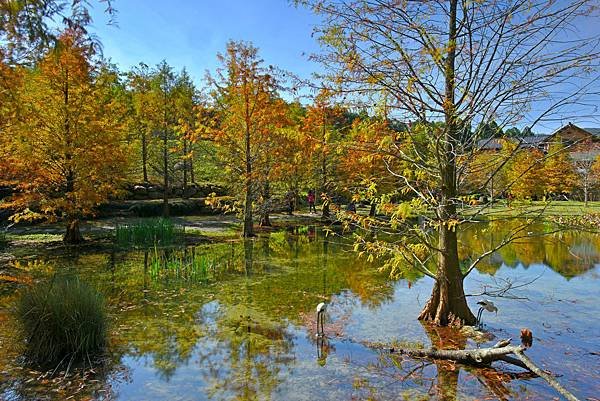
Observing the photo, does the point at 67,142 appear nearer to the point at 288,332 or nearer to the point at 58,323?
the point at 58,323

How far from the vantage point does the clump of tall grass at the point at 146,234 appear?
13.1m

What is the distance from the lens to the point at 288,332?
6.11 metres

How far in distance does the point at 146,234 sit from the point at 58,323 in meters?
8.72

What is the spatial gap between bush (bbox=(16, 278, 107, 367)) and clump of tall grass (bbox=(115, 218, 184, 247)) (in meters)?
8.17

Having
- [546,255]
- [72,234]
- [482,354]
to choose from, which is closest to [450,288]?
[482,354]

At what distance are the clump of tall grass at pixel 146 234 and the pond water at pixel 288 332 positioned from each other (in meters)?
1.68

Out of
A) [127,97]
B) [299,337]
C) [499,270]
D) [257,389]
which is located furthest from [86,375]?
[127,97]

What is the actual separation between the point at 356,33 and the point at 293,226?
14080 mm

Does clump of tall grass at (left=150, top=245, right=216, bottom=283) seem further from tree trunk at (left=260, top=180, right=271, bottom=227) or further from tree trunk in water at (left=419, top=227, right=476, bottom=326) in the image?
tree trunk at (left=260, top=180, right=271, bottom=227)

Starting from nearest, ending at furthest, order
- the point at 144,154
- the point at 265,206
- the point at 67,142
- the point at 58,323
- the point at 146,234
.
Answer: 1. the point at 58,323
2. the point at 67,142
3. the point at 146,234
4. the point at 265,206
5. the point at 144,154

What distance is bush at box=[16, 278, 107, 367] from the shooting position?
486 cm

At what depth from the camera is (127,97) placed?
80.3 ft

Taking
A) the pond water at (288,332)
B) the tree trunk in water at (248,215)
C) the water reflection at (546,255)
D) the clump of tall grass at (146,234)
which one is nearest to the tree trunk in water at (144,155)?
the tree trunk in water at (248,215)

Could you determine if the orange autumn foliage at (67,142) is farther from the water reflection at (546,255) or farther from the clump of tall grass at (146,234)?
the water reflection at (546,255)
